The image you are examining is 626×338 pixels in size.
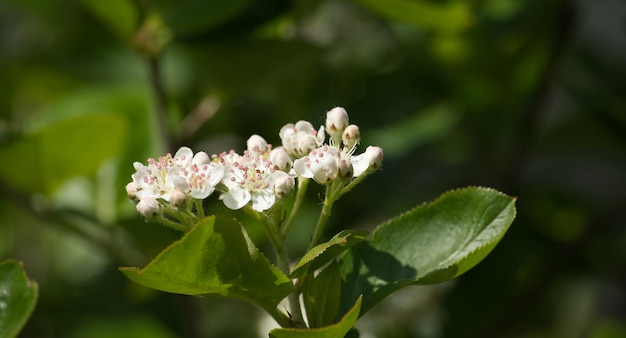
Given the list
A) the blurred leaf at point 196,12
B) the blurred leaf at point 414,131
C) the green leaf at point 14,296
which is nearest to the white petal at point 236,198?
the green leaf at point 14,296

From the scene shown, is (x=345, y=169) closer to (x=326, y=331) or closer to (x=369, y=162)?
(x=369, y=162)

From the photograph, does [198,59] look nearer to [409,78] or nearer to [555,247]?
[409,78]

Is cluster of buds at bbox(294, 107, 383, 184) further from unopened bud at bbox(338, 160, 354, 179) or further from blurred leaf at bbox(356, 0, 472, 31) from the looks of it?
blurred leaf at bbox(356, 0, 472, 31)

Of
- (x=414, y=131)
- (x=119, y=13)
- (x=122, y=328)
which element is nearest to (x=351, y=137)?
(x=119, y=13)

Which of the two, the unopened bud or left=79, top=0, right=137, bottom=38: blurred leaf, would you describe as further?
left=79, top=0, right=137, bottom=38: blurred leaf

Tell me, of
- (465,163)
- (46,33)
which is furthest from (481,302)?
(46,33)

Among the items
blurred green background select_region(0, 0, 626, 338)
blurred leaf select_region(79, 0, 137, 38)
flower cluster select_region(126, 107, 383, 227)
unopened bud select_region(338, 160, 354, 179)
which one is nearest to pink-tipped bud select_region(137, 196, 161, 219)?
flower cluster select_region(126, 107, 383, 227)
